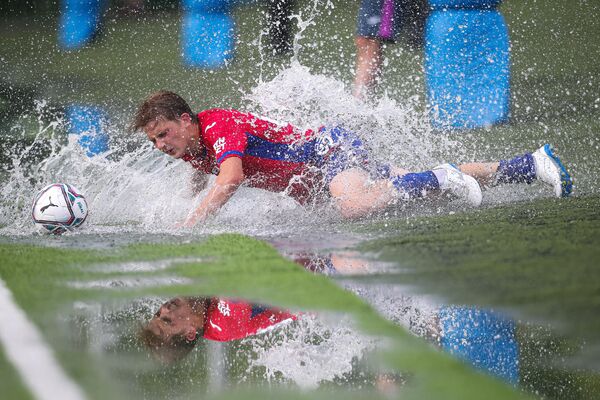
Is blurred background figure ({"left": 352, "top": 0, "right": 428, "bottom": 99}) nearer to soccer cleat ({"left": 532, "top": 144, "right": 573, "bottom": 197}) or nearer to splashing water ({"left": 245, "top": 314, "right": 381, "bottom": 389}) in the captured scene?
soccer cleat ({"left": 532, "top": 144, "right": 573, "bottom": 197})

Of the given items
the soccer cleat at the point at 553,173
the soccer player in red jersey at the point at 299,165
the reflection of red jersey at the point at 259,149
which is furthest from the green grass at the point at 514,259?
the reflection of red jersey at the point at 259,149

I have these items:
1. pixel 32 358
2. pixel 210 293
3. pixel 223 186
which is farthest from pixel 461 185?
pixel 32 358

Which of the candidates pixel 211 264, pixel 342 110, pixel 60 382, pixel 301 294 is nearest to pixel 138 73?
pixel 342 110

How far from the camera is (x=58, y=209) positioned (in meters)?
5.52

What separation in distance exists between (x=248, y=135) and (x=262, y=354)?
2.92 metres

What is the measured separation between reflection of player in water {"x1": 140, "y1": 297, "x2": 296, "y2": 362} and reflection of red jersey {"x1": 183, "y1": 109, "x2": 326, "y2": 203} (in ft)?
7.35

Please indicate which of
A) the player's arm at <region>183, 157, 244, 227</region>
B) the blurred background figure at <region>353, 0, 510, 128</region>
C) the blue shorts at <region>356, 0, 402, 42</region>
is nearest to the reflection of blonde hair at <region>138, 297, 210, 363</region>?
the player's arm at <region>183, 157, 244, 227</region>

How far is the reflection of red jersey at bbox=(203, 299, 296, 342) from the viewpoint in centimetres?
281

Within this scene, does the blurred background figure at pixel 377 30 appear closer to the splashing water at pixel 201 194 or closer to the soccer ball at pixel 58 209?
the splashing water at pixel 201 194

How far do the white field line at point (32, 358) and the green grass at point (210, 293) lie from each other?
0.13ft

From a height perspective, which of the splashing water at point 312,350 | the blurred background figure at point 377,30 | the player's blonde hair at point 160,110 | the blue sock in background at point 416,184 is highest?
the blurred background figure at point 377,30

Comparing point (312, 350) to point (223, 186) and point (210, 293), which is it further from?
point (223, 186)

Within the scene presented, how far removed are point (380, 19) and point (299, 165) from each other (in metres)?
3.97

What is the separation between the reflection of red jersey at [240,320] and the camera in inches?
110
